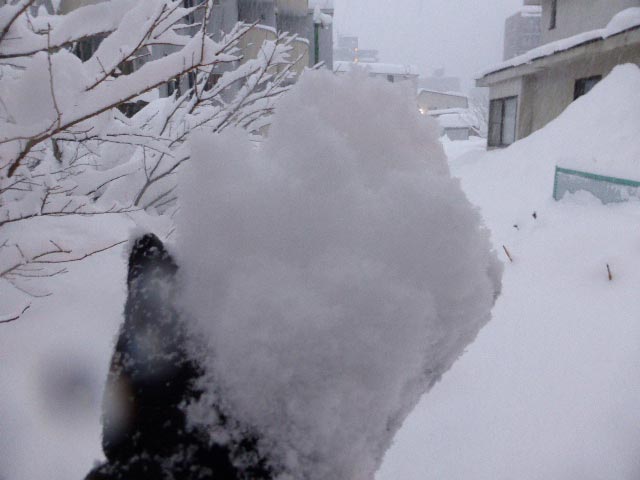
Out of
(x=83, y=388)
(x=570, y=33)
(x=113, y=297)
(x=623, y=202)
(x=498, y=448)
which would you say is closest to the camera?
(x=83, y=388)

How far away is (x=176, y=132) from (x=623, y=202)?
241 inches

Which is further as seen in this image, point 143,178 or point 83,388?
point 143,178

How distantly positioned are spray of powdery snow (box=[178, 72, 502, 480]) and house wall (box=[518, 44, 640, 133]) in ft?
40.3

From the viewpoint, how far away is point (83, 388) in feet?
7.29

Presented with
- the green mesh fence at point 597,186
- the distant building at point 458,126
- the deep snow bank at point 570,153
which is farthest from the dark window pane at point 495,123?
the distant building at point 458,126

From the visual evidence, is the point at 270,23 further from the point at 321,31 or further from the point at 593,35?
the point at 593,35

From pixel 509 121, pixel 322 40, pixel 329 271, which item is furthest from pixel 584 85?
pixel 329 271

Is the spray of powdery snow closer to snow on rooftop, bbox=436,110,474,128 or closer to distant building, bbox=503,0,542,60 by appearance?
snow on rooftop, bbox=436,110,474,128

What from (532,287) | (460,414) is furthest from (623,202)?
(460,414)

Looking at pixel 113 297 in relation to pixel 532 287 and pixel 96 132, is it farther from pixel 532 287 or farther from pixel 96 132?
pixel 532 287

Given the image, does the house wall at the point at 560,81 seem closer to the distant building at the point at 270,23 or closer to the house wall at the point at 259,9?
the distant building at the point at 270,23

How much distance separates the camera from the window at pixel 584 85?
12.1 m

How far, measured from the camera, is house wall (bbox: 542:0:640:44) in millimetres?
11656

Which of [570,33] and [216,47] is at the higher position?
[570,33]
